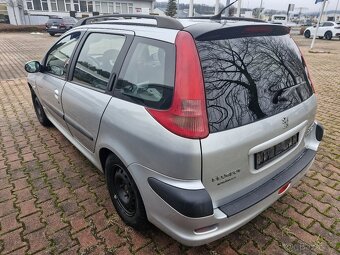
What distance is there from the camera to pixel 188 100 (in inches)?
65.5

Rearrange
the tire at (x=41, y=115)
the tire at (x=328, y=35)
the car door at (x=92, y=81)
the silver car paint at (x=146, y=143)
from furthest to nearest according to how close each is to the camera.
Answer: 1. the tire at (x=328, y=35)
2. the tire at (x=41, y=115)
3. the car door at (x=92, y=81)
4. the silver car paint at (x=146, y=143)

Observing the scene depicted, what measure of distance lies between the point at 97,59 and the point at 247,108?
1522 millimetres

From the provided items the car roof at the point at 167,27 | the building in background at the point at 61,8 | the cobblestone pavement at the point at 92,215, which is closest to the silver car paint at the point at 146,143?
the car roof at the point at 167,27

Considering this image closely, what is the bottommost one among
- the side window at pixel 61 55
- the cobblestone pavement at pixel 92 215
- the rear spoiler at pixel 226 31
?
the cobblestone pavement at pixel 92 215

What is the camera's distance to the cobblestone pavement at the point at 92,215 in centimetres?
222

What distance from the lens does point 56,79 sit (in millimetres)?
3238

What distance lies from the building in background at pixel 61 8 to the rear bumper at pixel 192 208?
4141 cm

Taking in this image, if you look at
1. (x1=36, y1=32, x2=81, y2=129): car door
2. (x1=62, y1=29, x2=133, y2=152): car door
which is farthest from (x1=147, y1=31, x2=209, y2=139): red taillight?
(x1=36, y1=32, x2=81, y2=129): car door

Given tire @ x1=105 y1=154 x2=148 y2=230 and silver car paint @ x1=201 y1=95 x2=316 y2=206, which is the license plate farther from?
tire @ x1=105 y1=154 x2=148 y2=230

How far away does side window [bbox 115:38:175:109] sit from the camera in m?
1.76

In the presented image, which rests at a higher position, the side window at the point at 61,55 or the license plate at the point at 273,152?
the side window at the point at 61,55

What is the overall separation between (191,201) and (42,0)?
4875cm

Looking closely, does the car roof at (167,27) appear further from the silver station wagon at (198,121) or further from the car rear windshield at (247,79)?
the car rear windshield at (247,79)

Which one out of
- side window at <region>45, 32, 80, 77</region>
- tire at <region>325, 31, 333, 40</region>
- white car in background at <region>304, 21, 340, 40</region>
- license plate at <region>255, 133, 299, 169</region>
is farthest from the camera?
A: tire at <region>325, 31, 333, 40</region>
